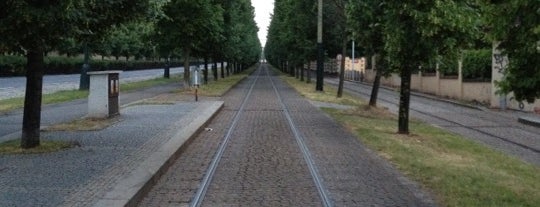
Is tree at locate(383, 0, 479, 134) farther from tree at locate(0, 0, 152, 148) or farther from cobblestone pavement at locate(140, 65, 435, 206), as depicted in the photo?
tree at locate(0, 0, 152, 148)

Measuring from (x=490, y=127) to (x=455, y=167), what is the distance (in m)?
10.6

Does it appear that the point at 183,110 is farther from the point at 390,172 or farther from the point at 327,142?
the point at 390,172

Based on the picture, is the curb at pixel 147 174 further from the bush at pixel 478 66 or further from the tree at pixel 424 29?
the bush at pixel 478 66

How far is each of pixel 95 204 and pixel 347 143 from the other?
25.8ft

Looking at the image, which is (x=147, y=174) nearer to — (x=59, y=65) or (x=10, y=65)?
(x=10, y=65)

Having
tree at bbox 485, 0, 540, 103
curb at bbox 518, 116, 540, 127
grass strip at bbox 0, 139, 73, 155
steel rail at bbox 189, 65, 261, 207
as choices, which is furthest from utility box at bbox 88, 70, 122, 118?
curb at bbox 518, 116, 540, 127

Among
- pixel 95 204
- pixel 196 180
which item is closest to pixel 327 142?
pixel 196 180

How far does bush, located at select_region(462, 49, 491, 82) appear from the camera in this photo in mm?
33281

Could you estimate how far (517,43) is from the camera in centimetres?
648

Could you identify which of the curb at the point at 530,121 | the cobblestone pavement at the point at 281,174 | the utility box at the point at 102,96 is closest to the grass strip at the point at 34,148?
the cobblestone pavement at the point at 281,174

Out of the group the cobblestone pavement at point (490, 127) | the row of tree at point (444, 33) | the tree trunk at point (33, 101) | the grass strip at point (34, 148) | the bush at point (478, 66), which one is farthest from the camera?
the bush at point (478, 66)

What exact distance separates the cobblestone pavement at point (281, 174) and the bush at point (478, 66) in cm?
1867

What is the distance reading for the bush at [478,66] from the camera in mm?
33281

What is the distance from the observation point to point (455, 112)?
27734 mm
